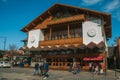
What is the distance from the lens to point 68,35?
34375mm

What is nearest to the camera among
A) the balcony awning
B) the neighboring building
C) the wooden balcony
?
the balcony awning

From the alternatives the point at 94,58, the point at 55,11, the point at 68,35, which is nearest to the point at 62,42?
the point at 68,35

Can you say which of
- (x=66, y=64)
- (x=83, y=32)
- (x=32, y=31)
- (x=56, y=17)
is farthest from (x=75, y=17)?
(x=32, y=31)

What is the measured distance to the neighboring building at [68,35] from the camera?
30859 millimetres

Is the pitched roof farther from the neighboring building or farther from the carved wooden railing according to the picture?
the carved wooden railing

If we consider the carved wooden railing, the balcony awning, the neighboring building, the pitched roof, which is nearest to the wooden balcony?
the neighboring building

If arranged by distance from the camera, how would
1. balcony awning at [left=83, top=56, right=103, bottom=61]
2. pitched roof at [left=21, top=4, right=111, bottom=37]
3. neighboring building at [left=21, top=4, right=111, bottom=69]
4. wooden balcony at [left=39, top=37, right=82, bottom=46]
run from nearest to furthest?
balcony awning at [left=83, top=56, right=103, bottom=61] → neighboring building at [left=21, top=4, right=111, bottom=69] → pitched roof at [left=21, top=4, right=111, bottom=37] → wooden balcony at [left=39, top=37, right=82, bottom=46]

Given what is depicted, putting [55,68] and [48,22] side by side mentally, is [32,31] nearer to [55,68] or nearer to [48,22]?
[48,22]

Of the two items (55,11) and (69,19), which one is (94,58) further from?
(55,11)

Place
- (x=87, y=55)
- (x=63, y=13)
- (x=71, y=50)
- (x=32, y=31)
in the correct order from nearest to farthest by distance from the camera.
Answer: (x=87, y=55)
(x=71, y=50)
(x=63, y=13)
(x=32, y=31)

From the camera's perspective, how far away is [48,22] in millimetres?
37156

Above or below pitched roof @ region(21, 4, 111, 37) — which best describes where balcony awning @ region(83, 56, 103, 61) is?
below

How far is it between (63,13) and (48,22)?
11.9 feet

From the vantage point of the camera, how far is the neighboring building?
3086 cm
